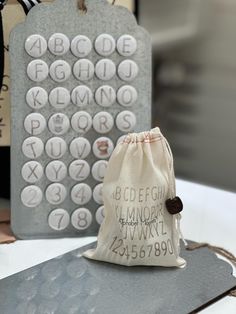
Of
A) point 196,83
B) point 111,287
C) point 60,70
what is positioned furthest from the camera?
point 196,83

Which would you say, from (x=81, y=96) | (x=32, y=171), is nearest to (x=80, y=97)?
(x=81, y=96)

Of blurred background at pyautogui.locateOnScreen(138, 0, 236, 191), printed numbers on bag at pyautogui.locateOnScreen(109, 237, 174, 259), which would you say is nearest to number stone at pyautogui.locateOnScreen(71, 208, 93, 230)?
printed numbers on bag at pyautogui.locateOnScreen(109, 237, 174, 259)

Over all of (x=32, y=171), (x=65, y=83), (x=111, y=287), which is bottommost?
(x=111, y=287)

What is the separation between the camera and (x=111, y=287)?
0.64 meters

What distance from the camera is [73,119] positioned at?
2.48 ft

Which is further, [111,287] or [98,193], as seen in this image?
[98,193]

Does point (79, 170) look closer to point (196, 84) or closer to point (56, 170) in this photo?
point (56, 170)

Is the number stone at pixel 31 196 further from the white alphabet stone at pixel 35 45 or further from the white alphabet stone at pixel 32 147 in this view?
the white alphabet stone at pixel 35 45

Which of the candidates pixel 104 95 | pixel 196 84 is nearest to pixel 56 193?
pixel 104 95

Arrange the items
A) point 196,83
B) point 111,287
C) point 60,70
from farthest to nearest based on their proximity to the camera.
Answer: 1. point 196,83
2. point 60,70
3. point 111,287

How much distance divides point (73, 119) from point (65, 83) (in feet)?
0.14

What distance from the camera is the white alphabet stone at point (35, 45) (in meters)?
0.73

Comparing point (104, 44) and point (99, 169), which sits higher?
point (104, 44)

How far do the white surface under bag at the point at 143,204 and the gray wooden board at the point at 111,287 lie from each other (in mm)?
18
